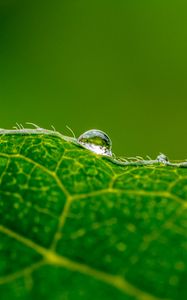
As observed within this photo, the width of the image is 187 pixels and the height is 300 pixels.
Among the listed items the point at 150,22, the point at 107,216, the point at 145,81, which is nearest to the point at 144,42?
the point at 150,22

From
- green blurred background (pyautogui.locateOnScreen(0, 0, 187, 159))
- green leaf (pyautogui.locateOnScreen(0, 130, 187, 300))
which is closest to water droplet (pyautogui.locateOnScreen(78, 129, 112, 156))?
green leaf (pyautogui.locateOnScreen(0, 130, 187, 300))

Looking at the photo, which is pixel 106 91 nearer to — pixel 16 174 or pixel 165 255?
pixel 16 174

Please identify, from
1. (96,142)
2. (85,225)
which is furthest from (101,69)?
(85,225)

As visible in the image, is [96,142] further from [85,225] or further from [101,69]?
[101,69]

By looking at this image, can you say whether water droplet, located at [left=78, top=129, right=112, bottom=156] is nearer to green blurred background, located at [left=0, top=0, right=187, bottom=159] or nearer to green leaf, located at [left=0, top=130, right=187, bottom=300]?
green leaf, located at [left=0, top=130, right=187, bottom=300]

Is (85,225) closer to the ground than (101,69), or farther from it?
closer to the ground
